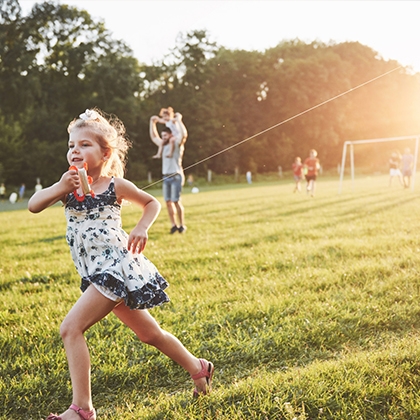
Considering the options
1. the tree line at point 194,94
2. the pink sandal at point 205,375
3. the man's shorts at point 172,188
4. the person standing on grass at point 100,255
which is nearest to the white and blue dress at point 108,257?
the person standing on grass at point 100,255

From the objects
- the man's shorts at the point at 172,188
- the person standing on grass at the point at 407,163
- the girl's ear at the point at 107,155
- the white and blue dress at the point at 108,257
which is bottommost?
the white and blue dress at the point at 108,257

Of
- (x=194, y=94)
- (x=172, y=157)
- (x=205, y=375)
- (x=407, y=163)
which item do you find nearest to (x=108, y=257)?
(x=205, y=375)

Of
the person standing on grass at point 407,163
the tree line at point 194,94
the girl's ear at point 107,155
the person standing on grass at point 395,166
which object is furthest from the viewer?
the tree line at point 194,94

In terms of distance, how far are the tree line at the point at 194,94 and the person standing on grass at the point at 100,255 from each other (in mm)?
39616

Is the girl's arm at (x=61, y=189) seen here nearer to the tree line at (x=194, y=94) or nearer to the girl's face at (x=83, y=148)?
the girl's face at (x=83, y=148)

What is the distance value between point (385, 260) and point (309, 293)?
1.70 meters

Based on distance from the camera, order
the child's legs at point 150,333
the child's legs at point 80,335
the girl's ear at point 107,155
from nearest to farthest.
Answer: the child's legs at point 80,335, the child's legs at point 150,333, the girl's ear at point 107,155

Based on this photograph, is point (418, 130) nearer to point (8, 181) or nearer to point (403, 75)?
point (403, 75)

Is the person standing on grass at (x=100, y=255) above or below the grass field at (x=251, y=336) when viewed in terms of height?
above

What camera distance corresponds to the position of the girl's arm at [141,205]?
281cm

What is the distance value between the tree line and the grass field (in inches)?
1449

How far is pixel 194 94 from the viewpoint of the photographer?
48062 mm

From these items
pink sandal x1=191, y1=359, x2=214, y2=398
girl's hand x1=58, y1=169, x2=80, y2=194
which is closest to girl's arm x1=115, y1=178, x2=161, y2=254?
girl's hand x1=58, y1=169, x2=80, y2=194

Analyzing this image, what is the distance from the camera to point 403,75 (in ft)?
193
